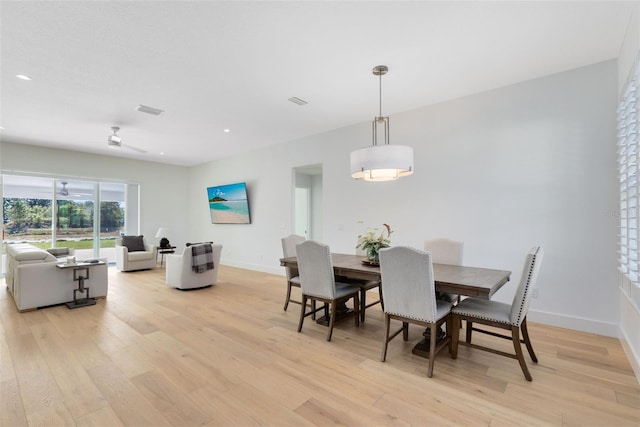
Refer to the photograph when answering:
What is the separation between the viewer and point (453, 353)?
250 centimetres

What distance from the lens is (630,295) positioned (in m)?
2.47

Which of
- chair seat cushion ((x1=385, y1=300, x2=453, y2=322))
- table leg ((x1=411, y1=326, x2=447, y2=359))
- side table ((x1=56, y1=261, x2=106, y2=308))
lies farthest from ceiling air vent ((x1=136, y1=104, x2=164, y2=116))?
table leg ((x1=411, y1=326, x2=447, y2=359))

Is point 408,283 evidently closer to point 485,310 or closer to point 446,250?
point 485,310

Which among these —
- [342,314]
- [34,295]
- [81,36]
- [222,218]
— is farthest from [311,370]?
[222,218]

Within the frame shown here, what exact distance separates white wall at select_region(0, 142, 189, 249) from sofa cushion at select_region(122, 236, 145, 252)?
2.71 feet

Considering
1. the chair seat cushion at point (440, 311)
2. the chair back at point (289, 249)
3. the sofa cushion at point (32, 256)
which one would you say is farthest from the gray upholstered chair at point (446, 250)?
the sofa cushion at point (32, 256)

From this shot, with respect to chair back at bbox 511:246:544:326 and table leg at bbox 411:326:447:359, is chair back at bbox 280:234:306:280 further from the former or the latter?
chair back at bbox 511:246:544:326

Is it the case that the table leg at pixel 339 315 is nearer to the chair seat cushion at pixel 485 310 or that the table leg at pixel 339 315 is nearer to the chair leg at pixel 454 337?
the chair leg at pixel 454 337

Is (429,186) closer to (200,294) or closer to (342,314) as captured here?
(342,314)

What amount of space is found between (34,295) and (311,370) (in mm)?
3947

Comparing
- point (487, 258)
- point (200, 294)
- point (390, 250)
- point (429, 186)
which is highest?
point (429, 186)

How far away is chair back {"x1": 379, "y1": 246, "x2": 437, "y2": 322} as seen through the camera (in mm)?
2234

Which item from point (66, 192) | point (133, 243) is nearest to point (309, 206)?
point (133, 243)

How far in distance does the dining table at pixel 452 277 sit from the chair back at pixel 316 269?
0.14 m
